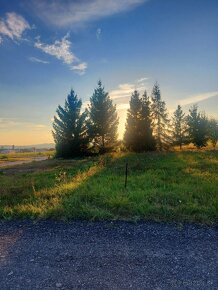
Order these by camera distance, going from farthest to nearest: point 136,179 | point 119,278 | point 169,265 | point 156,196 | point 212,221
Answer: point 136,179 → point 156,196 → point 212,221 → point 169,265 → point 119,278

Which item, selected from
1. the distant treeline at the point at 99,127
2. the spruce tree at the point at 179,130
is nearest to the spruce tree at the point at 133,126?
the distant treeline at the point at 99,127

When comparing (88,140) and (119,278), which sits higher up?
(88,140)

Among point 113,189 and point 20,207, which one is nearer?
point 20,207

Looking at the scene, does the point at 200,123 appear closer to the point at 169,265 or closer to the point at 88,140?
the point at 88,140

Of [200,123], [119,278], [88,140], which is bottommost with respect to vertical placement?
[119,278]

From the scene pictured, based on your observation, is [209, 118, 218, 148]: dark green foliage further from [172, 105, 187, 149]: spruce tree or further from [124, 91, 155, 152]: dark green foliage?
[124, 91, 155, 152]: dark green foliage

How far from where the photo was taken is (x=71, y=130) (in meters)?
33.8

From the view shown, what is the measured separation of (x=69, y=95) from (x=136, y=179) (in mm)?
25412

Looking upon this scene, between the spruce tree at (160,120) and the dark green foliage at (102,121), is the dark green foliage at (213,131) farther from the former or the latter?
the dark green foliage at (102,121)

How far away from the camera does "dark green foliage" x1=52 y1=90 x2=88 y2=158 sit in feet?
110

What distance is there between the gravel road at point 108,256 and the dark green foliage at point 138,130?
2928 centimetres

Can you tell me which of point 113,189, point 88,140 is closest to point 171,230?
point 113,189

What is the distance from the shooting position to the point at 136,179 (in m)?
12.0

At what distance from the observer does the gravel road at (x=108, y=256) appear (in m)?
3.95
